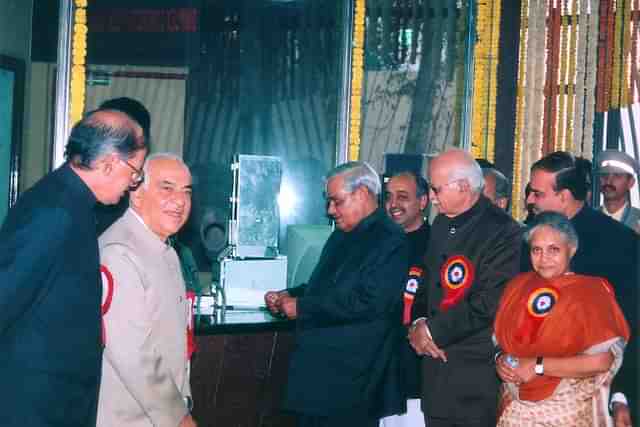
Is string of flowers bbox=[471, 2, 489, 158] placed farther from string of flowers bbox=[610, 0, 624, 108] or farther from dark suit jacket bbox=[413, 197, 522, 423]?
dark suit jacket bbox=[413, 197, 522, 423]

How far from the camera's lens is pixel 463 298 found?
3361 mm

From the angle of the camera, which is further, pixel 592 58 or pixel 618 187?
pixel 592 58


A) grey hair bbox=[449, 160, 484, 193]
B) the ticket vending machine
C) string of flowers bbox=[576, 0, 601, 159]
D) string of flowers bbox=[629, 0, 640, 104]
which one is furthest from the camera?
string of flowers bbox=[576, 0, 601, 159]

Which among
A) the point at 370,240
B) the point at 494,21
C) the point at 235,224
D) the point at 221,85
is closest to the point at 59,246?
the point at 370,240

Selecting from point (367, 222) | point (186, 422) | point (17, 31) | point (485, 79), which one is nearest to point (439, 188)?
point (367, 222)

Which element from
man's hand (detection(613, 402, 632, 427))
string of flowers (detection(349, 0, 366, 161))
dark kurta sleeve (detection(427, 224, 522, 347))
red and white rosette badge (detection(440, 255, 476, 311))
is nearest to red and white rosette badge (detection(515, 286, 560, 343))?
dark kurta sleeve (detection(427, 224, 522, 347))

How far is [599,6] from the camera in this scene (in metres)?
5.80

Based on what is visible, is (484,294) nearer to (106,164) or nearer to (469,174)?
(469,174)

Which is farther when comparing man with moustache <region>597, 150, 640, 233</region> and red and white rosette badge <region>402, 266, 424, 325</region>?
man with moustache <region>597, 150, 640, 233</region>

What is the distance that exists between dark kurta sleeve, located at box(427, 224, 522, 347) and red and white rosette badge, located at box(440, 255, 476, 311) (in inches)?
1.0

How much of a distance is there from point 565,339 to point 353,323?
2.84 ft

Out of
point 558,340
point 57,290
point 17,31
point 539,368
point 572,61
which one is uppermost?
point 17,31

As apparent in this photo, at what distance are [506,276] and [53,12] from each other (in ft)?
17.3

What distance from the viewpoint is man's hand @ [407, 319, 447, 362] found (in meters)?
3.37
